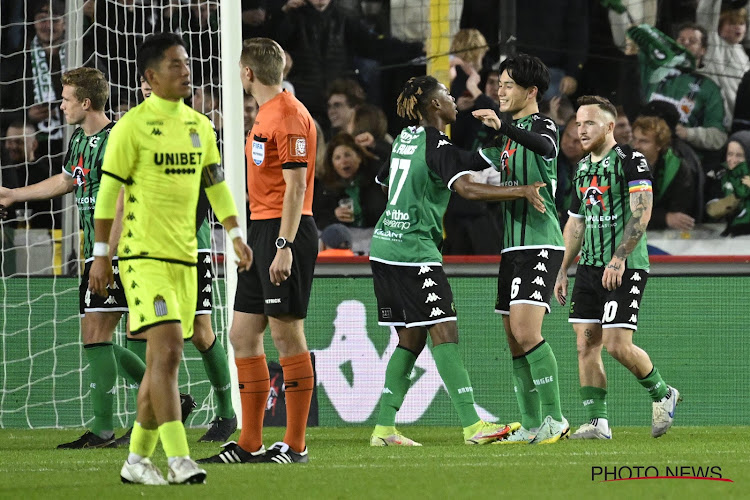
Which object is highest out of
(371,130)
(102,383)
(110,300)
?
(371,130)

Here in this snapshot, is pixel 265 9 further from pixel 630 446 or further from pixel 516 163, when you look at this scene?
pixel 630 446

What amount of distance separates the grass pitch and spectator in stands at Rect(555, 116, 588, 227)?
3589 millimetres

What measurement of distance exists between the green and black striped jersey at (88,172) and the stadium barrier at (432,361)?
1.68 metres

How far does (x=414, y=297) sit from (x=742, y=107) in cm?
547

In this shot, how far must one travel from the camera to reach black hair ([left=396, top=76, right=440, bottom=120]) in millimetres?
7363

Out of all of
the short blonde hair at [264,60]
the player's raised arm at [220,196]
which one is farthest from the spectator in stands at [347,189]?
the player's raised arm at [220,196]

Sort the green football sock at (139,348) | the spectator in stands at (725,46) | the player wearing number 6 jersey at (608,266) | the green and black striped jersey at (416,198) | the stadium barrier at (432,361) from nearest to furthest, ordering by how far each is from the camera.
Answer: the green and black striped jersey at (416,198)
the player wearing number 6 jersey at (608,266)
the green football sock at (139,348)
the stadium barrier at (432,361)
the spectator in stands at (725,46)

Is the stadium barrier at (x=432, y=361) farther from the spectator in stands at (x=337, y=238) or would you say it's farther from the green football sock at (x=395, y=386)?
the green football sock at (x=395, y=386)

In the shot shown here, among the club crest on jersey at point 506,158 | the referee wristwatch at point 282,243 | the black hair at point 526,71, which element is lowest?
the referee wristwatch at point 282,243

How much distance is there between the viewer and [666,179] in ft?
37.1

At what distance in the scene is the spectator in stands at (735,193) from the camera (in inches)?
439

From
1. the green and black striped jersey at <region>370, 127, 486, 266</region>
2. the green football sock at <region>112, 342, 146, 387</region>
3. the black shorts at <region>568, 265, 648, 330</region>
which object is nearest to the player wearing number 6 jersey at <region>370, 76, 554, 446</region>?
the green and black striped jersey at <region>370, 127, 486, 266</region>

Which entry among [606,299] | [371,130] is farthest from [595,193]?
[371,130]

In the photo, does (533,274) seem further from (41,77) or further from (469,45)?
(41,77)
